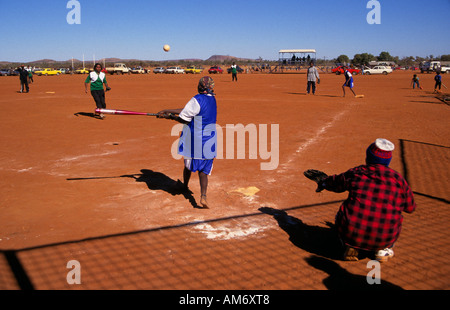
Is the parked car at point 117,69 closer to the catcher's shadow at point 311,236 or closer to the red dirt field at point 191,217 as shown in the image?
the red dirt field at point 191,217

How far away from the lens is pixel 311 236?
4504 millimetres

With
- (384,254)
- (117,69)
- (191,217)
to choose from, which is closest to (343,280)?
(384,254)

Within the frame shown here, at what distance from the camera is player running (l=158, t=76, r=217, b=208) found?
494cm

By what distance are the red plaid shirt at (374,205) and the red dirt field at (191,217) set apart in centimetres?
44

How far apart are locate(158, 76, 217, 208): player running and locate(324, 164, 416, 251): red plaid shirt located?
2.24 meters

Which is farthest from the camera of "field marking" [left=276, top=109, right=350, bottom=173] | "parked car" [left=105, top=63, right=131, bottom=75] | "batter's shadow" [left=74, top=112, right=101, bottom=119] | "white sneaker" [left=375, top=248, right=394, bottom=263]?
"parked car" [left=105, top=63, right=131, bottom=75]

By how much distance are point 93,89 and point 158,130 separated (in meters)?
3.52

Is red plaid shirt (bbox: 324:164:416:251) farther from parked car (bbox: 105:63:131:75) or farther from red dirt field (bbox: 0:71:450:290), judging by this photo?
parked car (bbox: 105:63:131:75)

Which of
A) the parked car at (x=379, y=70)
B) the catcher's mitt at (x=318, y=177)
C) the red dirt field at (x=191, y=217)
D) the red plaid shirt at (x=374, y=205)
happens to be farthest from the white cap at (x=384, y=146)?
the parked car at (x=379, y=70)

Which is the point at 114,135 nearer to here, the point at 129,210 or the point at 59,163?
the point at 59,163

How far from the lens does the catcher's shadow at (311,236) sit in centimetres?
414

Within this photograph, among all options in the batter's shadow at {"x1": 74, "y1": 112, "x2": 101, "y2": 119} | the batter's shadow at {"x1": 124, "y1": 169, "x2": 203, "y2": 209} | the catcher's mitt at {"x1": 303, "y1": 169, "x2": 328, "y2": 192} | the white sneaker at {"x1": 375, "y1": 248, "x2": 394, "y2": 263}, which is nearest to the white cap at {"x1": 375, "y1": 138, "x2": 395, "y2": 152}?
the catcher's mitt at {"x1": 303, "y1": 169, "x2": 328, "y2": 192}

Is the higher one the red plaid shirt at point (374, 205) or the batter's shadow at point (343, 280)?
the red plaid shirt at point (374, 205)

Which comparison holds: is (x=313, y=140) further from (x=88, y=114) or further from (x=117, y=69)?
(x=117, y=69)
